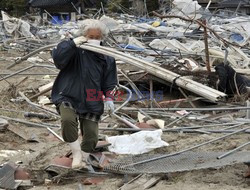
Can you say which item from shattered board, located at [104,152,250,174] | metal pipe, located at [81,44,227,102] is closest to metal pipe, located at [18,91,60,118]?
metal pipe, located at [81,44,227,102]

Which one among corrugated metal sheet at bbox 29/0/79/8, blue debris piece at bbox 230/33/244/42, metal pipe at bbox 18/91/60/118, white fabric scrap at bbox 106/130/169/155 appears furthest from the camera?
corrugated metal sheet at bbox 29/0/79/8

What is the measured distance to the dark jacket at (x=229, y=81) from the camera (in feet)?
26.4

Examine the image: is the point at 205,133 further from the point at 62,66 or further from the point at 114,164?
the point at 62,66

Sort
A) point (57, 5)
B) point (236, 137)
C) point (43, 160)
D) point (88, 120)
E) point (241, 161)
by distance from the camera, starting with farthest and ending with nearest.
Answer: point (57, 5), point (236, 137), point (43, 160), point (88, 120), point (241, 161)

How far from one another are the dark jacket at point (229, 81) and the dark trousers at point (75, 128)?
13.4ft

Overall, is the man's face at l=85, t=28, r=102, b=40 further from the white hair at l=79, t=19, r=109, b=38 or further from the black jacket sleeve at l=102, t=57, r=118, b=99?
the black jacket sleeve at l=102, t=57, r=118, b=99

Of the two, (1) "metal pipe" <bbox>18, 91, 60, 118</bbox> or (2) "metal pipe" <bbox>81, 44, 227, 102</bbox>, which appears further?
(1) "metal pipe" <bbox>18, 91, 60, 118</bbox>

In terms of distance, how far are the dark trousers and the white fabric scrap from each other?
60cm

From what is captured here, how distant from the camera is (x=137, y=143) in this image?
16.8ft

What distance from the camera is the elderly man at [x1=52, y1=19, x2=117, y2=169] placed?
4.30m

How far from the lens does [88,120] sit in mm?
4402

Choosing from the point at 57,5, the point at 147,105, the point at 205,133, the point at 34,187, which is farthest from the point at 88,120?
the point at 57,5

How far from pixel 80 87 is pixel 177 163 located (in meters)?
1.12

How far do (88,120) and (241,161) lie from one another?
1413mm
